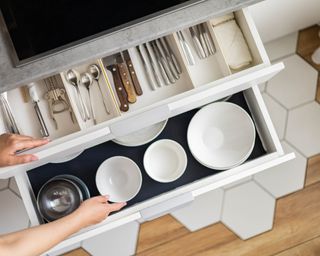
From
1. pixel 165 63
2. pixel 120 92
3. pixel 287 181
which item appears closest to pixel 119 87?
pixel 120 92

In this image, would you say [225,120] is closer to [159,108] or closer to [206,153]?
[206,153]

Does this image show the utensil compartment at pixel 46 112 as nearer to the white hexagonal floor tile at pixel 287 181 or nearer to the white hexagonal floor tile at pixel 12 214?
the white hexagonal floor tile at pixel 12 214

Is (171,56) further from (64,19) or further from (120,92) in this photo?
(64,19)

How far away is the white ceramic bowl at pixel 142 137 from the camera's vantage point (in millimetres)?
1110

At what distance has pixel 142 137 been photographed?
112cm

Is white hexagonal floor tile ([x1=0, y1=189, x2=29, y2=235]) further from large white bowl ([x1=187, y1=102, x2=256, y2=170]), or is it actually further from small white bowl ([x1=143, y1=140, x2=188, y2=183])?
large white bowl ([x1=187, y1=102, x2=256, y2=170])

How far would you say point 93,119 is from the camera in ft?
3.32

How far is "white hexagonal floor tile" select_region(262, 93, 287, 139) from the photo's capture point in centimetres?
148

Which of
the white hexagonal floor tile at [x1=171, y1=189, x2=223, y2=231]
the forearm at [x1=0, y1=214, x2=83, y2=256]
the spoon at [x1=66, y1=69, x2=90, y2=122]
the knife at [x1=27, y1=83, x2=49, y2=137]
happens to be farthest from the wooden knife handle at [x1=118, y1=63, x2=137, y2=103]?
the white hexagonal floor tile at [x1=171, y1=189, x2=223, y2=231]

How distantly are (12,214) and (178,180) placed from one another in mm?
687

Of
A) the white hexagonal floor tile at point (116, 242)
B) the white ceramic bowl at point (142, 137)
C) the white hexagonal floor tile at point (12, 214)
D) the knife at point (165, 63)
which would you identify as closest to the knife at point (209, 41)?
the knife at point (165, 63)

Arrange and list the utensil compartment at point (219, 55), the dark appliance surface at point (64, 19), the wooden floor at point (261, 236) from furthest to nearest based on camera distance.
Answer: the wooden floor at point (261, 236), the utensil compartment at point (219, 55), the dark appliance surface at point (64, 19)

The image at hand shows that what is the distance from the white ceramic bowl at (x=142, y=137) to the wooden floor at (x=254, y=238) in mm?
444

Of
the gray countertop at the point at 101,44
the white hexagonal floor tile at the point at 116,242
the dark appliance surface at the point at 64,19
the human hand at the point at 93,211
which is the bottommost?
the white hexagonal floor tile at the point at 116,242
